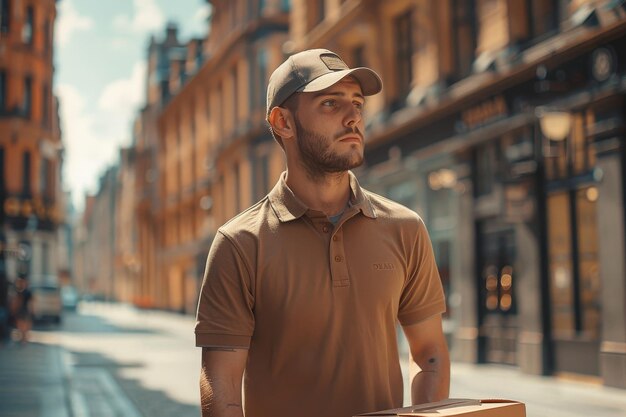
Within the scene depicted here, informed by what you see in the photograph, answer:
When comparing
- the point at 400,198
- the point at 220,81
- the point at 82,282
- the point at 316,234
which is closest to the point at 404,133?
the point at 400,198

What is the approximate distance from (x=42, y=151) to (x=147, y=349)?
3039 centimetres

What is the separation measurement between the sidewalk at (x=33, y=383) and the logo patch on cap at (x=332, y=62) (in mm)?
9879

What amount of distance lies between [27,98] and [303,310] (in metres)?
51.6

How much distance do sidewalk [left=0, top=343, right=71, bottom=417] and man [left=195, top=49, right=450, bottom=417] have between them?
967 cm

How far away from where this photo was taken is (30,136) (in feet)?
169

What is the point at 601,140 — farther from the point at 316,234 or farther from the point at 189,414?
the point at 316,234

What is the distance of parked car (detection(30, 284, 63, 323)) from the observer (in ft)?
129

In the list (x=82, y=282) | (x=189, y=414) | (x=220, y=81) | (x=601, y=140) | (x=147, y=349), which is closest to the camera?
(x=189, y=414)

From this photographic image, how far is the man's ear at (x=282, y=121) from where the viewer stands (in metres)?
2.82

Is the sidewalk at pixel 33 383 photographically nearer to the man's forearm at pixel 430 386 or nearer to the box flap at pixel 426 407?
the man's forearm at pixel 430 386

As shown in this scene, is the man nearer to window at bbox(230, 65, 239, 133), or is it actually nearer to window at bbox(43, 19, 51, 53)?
window at bbox(230, 65, 239, 133)

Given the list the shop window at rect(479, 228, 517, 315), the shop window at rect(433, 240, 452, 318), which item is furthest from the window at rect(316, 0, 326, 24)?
the shop window at rect(479, 228, 517, 315)

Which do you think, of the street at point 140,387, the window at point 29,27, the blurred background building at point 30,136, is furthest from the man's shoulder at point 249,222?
the window at point 29,27

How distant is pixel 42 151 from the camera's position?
53.0 meters
